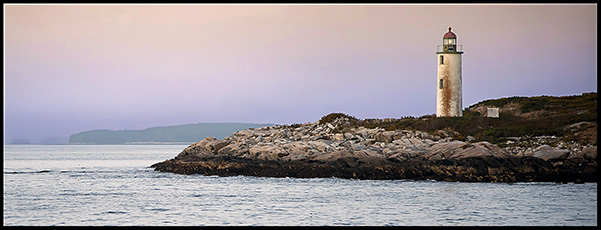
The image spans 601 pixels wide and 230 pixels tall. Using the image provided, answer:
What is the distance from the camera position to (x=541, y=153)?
1230 inches

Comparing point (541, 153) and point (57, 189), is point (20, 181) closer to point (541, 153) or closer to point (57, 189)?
point (57, 189)

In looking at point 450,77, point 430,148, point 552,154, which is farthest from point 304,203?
point 450,77

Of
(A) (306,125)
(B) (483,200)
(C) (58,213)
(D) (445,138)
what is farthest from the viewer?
(A) (306,125)

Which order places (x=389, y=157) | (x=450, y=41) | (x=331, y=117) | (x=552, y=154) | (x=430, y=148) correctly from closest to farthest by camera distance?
(x=552, y=154), (x=389, y=157), (x=430, y=148), (x=450, y=41), (x=331, y=117)

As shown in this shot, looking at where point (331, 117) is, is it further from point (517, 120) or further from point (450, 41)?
point (517, 120)

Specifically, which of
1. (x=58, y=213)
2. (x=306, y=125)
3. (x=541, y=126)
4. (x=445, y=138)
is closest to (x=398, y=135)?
(x=445, y=138)

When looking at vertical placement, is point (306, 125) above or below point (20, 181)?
above

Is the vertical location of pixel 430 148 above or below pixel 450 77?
below

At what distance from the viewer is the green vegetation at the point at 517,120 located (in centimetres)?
3678

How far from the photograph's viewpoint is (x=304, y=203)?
971 inches

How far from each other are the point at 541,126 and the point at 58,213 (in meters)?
27.2

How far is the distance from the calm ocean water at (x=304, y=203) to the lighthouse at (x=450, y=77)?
42.7 ft

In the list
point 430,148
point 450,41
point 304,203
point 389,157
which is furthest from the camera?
point 450,41

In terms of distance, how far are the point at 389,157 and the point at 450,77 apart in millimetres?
11442
